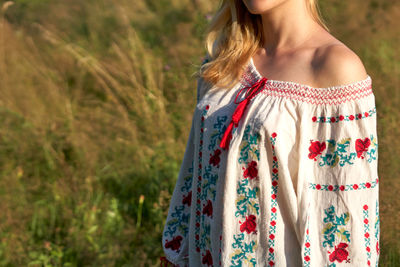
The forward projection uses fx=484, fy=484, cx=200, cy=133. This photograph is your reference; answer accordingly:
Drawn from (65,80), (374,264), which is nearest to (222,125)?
(374,264)

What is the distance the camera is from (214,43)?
208 cm

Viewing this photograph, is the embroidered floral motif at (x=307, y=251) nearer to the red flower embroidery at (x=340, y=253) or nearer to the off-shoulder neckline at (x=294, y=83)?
the red flower embroidery at (x=340, y=253)

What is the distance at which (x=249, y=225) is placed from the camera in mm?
1561

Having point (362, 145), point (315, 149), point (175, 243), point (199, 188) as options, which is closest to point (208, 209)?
point (199, 188)

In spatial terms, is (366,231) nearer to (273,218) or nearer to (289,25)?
(273,218)

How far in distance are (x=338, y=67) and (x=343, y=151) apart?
9.6 inches

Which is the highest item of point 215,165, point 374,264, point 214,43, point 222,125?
point 214,43

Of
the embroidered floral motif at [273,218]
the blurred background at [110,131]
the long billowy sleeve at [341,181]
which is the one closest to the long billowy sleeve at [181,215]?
the embroidered floral motif at [273,218]

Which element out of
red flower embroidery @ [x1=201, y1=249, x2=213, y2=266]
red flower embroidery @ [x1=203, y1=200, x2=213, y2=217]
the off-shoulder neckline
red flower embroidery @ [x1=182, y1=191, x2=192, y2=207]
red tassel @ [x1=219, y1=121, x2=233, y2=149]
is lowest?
red flower embroidery @ [x1=201, y1=249, x2=213, y2=266]

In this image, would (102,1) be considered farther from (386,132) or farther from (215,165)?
(215,165)

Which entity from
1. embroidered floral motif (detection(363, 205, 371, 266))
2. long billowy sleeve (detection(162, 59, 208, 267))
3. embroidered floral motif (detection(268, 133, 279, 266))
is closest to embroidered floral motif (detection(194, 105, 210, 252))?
long billowy sleeve (detection(162, 59, 208, 267))

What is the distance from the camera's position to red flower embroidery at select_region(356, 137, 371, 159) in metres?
1.41

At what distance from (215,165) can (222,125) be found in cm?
14

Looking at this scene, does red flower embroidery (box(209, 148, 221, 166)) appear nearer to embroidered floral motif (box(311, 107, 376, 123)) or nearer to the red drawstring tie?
the red drawstring tie
